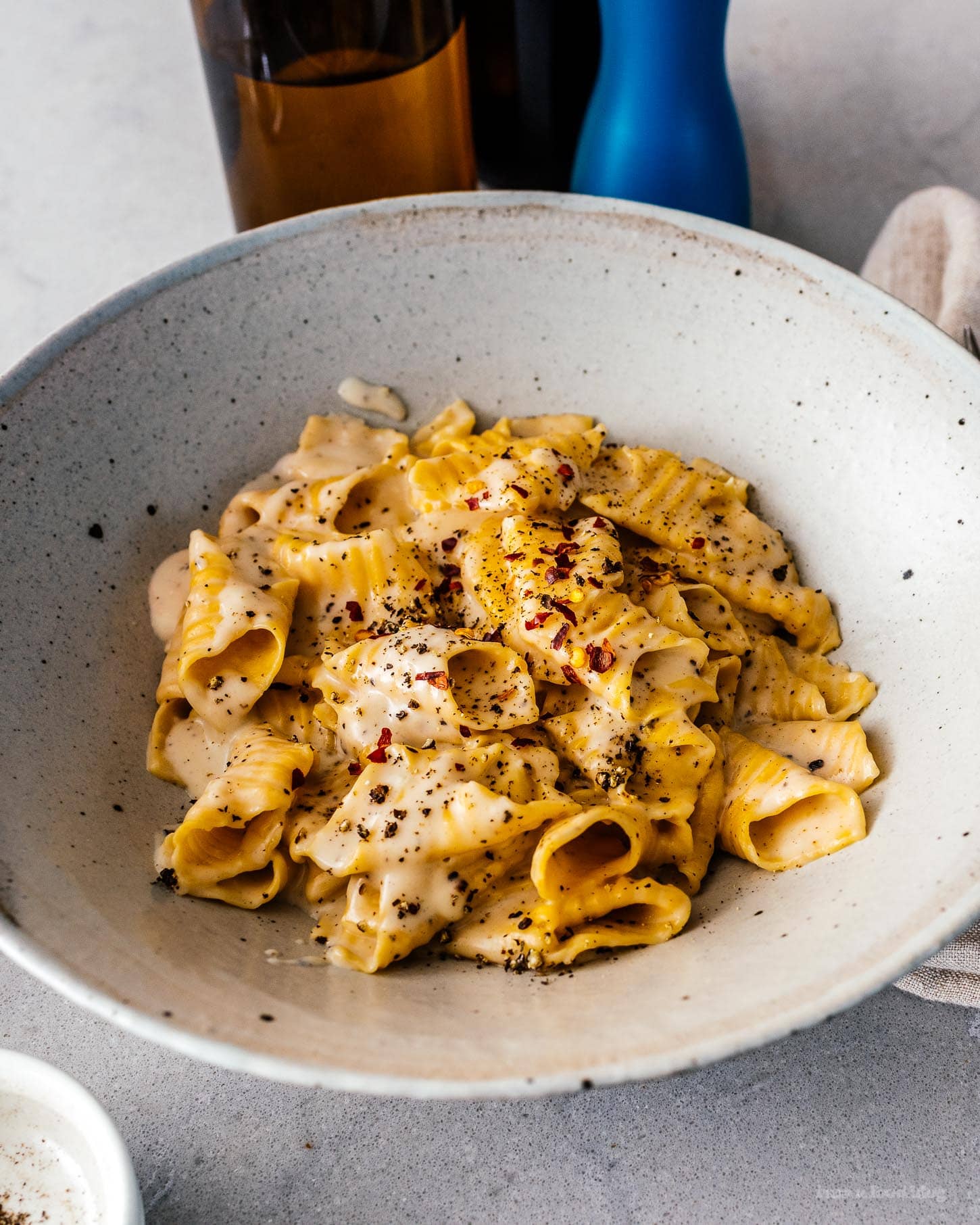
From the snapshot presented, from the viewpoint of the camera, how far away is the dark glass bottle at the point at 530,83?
2129 mm

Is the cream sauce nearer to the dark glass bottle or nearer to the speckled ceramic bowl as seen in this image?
the speckled ceramic bowl

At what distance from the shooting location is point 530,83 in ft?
7.30

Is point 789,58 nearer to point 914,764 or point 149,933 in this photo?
point 914,764

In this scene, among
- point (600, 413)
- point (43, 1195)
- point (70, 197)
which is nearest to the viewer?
point (43, 1195)

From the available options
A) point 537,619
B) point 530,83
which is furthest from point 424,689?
point 530,83

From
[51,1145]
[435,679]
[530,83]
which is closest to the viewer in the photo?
[51,1145]

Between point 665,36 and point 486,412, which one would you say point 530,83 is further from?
point 486,412

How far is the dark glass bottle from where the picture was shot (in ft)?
6.98

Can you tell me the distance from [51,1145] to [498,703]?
68cm

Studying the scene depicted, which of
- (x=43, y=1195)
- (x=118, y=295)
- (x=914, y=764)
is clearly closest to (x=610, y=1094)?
(x=914, y=764)

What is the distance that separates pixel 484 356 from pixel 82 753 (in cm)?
84

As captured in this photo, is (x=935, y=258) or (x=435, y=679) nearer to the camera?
(x=435, y=679)

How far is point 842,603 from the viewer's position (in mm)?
1636

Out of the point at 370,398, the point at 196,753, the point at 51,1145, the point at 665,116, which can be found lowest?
the point at 51,1145
